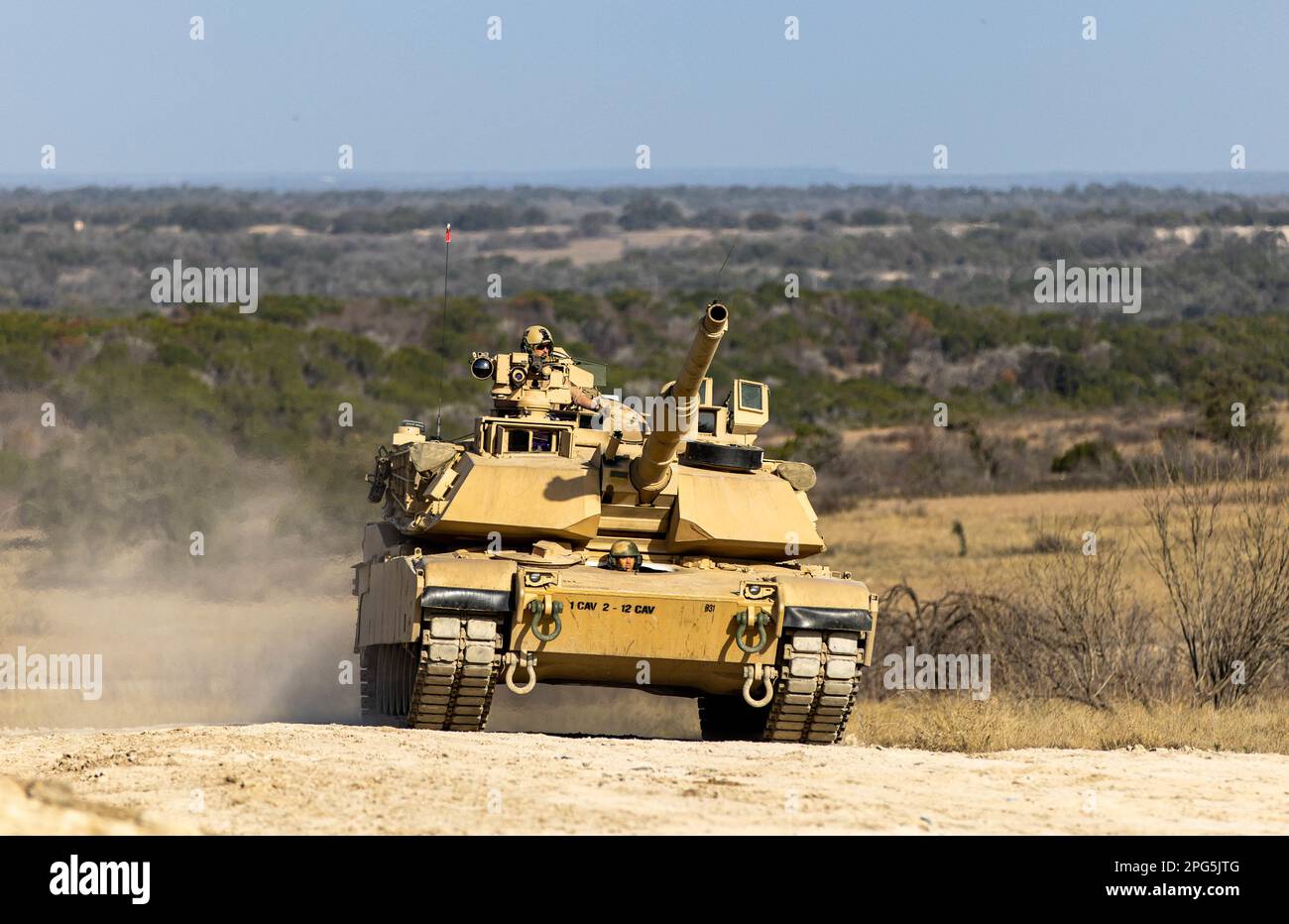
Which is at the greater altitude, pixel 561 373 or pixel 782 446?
pixel 561 373

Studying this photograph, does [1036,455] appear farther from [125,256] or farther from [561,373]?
[125,256]

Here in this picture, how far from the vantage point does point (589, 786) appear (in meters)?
12.7

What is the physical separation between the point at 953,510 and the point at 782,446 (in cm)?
693

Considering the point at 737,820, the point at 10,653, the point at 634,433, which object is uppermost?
the point at 634,433

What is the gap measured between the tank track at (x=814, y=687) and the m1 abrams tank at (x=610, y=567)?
17 millimetres

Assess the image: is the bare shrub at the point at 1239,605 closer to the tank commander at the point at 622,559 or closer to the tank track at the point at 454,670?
the tank commander at the point at 622,559

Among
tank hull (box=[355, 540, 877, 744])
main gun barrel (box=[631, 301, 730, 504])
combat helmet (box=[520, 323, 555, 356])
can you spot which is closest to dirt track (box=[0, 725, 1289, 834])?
tank hull (box=[355, 540, 877, 744])

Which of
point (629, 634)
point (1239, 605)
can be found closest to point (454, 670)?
point (629, 634)

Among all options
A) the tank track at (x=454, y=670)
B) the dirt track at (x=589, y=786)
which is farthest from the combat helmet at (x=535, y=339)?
the dirt track at (x=589, y=786)

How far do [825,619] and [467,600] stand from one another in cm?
271

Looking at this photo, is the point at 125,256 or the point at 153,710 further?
the point at 125,256

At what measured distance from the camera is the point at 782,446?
153 feet
